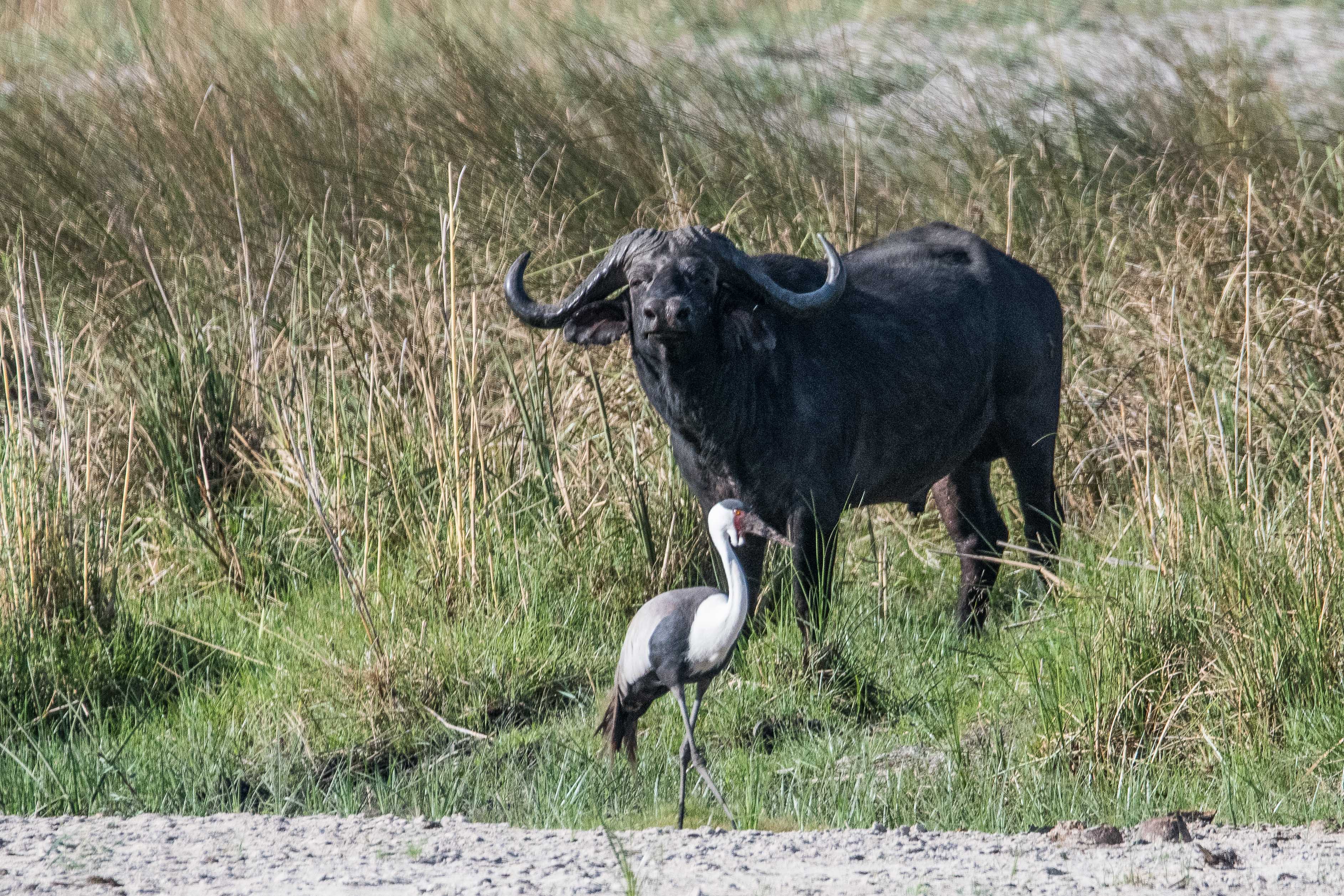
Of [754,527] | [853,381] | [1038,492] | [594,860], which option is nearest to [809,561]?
[853,381]

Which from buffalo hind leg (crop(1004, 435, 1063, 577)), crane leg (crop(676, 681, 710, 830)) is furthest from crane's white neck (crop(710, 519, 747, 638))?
buffalo hind leg (crop(1004, 435, 1063, 577))

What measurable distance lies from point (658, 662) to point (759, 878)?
0.89 metres

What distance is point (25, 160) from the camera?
31.1 feet

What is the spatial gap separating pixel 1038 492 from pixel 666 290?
89.9 inches

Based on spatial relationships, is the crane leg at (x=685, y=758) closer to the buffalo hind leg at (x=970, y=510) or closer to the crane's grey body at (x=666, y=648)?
the crane's grey body at (x=666, y=648)

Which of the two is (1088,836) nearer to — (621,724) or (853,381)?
(621,724)

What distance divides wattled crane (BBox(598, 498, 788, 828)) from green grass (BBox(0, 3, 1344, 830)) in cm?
31

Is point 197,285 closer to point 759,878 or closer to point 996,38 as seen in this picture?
point 759,878

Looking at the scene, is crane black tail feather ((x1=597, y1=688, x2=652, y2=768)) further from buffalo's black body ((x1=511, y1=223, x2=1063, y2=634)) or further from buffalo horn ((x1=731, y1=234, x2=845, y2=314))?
buffalo horn ((x1=731, y1=234, x2=845, y2=314))

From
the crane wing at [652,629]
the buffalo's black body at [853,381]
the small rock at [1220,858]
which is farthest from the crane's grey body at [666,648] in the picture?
the small rock at [1220,858]

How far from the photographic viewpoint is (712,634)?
13.2 ft

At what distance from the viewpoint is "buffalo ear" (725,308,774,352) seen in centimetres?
544

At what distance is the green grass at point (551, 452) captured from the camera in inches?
183

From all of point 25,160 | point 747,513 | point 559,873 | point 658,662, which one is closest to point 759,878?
point 559,873
